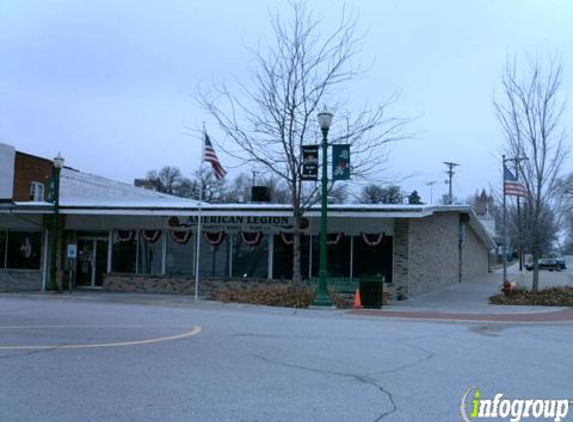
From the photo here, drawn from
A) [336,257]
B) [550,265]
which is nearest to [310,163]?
[336,257]

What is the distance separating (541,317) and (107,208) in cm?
1606

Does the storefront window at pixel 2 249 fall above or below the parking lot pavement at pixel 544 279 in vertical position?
above

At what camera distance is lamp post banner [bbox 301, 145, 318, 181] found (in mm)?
19859

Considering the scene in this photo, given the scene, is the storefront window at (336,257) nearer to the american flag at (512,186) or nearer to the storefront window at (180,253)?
the storefront window at (180,253)

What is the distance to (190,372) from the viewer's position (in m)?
8.66

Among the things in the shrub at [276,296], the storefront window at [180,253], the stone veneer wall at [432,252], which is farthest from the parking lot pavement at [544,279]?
the storefront window at [180,253]

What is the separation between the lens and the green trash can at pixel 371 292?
66.0 feet

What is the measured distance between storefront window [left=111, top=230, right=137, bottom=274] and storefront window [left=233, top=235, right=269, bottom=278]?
4.31 m

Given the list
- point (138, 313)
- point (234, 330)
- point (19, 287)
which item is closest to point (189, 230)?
point (19, 287)

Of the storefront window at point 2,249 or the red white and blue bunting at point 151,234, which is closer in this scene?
the red white and blue bunting at point 151,234

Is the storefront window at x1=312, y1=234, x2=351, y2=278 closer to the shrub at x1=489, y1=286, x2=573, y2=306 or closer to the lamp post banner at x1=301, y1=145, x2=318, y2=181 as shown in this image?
the shrub at x1=489, y1=286, x2=573, y2=306

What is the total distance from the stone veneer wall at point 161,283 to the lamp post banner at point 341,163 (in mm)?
7206

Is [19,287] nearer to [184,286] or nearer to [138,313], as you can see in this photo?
[184,286]

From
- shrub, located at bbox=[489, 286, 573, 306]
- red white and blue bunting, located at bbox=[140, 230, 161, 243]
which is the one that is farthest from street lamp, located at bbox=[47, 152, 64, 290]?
shrub, located at bbox=[489, 286, 573, 306]
